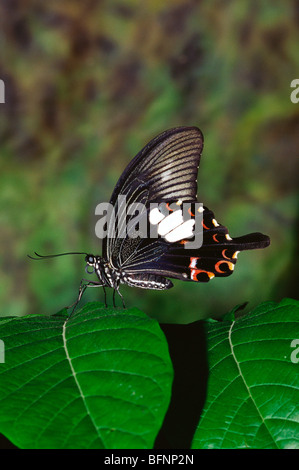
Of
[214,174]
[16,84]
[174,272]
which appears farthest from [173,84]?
[174,272]

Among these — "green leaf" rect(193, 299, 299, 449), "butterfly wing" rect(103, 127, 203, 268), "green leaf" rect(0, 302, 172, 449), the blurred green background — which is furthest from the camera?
the blurred green background

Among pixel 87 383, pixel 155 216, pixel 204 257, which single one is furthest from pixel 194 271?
pixel 87 383

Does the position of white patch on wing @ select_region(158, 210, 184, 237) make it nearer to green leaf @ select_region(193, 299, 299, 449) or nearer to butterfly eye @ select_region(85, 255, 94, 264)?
butterfly eye @ select_region(85, 255, 94, 264)

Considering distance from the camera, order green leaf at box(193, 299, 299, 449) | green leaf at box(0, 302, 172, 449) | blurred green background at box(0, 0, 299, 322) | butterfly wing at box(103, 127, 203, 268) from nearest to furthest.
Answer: green leaf at box(0, 302, 172, 449), green leaf at box(193, 299, 299, 449), butterfly wing at box(103, 127, 203, 268), blurred green background at box(0, 0, 299, 322)

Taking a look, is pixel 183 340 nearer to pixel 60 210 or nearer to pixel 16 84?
pixel 60 210

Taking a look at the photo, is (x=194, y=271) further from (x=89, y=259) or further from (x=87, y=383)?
(x=87, y=383)

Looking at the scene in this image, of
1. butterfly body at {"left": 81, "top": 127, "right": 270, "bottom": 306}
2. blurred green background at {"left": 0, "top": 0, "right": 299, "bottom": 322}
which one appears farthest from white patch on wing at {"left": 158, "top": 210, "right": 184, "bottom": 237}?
blurred green background at {"left": 0, "top": 0, "right": 299, "bottom": 322}
